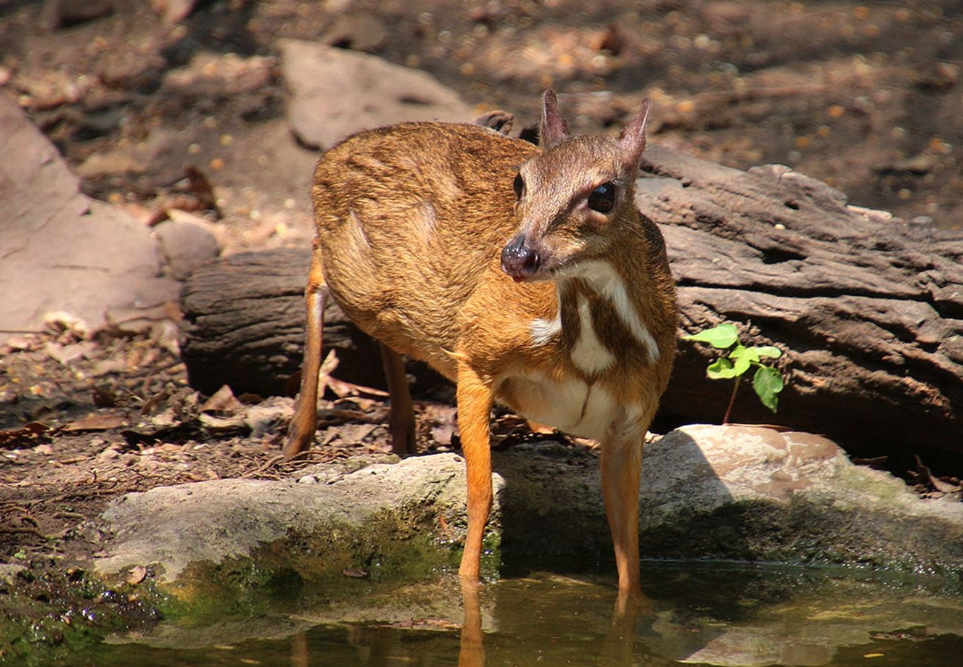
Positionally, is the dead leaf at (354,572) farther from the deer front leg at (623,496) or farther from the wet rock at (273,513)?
the deer front leg at (623,496)

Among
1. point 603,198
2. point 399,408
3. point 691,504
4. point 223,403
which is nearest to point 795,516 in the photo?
point 691,504

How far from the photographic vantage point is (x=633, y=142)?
496 centimetres

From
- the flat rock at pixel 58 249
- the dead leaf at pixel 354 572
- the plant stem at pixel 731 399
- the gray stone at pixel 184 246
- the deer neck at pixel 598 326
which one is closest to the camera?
the deer neck at pixel 598 326

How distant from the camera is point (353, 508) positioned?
545cm

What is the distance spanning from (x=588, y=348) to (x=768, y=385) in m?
1.46

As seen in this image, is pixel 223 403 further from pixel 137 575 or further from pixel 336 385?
pixel 137 575

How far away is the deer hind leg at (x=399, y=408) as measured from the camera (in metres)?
6.78

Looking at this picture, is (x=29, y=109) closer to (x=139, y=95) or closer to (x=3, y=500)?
(x=139, y=95)

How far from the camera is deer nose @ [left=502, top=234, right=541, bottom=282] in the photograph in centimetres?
447

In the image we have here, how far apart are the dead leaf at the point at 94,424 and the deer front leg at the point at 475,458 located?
266 cm

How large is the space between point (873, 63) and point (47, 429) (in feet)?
29.7

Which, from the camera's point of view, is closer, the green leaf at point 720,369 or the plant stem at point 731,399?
the green leaf at point 720,369

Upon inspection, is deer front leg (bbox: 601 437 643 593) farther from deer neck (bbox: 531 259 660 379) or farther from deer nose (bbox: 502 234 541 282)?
deer nose (bbox: 502 234 541 282)

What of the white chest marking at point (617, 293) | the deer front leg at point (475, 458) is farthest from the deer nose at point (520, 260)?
the deer front leg at point (475, 458)
